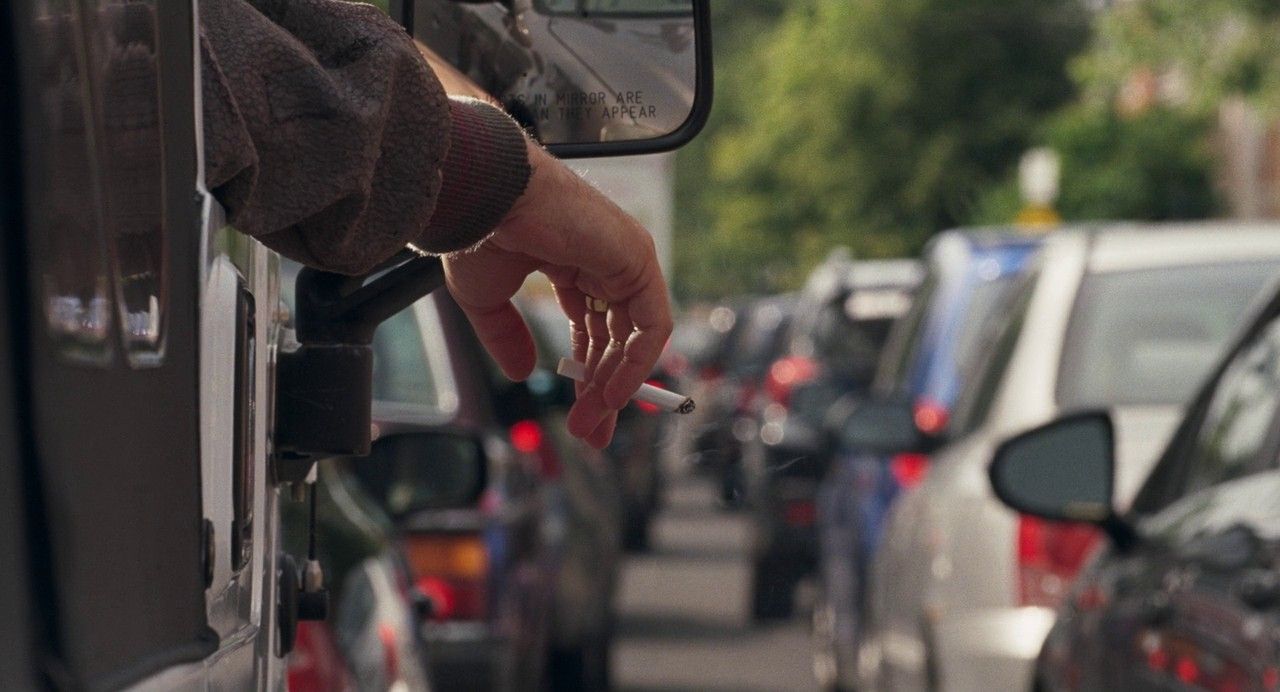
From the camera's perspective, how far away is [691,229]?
277 feet

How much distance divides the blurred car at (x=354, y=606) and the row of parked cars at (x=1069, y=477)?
1084mm

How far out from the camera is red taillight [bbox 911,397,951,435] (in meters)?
8.70

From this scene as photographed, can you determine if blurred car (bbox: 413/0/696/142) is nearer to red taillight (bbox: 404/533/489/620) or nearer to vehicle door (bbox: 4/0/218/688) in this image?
vehicle door (bbox: 4/0/218/688)

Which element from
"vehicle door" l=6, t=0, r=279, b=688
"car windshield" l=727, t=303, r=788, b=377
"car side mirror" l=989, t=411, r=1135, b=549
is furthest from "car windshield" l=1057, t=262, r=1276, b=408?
"car windshield" l=727, t=303, r=788, b=377

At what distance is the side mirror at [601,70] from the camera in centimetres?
212

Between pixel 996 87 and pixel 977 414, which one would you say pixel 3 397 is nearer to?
pixel 977 414

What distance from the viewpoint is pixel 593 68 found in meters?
2.15

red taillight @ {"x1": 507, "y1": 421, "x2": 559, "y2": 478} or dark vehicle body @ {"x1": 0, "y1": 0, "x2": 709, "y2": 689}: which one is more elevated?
dark vehicle body @ {"x1": 0, "y1": 0, "x2": 709, "y2": 689}

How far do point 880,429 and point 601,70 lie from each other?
5686 millimetres

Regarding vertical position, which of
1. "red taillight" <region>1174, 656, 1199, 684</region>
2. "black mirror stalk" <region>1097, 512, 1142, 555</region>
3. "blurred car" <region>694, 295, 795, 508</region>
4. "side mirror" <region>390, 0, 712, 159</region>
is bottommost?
"blurred car" <region>694, 295, 795, 508</region>

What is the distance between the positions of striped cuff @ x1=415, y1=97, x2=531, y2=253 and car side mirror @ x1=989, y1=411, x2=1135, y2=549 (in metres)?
2.82

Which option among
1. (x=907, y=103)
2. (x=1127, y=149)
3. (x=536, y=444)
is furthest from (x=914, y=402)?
(x=907, y=103)

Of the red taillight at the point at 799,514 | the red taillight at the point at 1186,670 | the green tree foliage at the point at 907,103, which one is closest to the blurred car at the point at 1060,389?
the red taillight at the point at 1186,670

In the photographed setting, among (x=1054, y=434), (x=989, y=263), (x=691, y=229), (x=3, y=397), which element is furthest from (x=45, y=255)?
(x=691, y=229)
